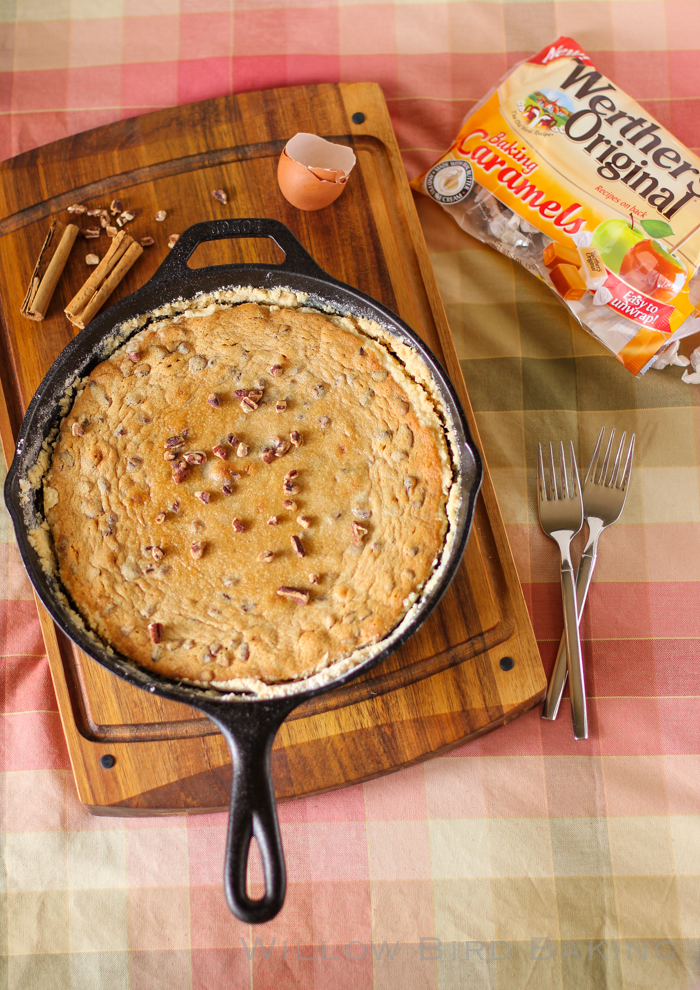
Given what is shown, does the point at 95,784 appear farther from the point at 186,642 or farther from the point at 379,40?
the point at 379,40

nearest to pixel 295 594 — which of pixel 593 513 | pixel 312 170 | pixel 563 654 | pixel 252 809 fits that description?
pixel 252 809

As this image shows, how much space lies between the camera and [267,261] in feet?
6.42

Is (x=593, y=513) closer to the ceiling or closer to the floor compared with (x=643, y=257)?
closer to the floor

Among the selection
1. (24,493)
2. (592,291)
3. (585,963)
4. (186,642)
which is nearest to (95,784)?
(186,642)

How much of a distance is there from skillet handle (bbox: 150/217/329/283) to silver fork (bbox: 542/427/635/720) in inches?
38.6

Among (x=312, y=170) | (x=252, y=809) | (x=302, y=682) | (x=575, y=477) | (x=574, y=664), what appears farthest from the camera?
(x=575, y=477)

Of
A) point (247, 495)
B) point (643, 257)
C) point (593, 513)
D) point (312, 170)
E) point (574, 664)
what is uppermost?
point (312, 170)

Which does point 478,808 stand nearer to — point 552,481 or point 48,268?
point 552,481

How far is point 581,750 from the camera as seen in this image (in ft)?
6.50

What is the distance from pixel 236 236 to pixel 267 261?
26cm

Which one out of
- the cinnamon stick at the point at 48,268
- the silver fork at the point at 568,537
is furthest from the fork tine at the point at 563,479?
the cinnamon stick at the point at 48,268

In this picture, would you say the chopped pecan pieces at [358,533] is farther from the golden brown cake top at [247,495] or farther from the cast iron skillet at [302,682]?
the cast iron skillet at [302,682]

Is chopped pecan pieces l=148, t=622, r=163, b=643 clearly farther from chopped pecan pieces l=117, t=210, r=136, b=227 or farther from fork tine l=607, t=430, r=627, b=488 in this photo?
fork tine l=607, t=430, r=627, b=488

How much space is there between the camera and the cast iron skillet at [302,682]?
142cm
